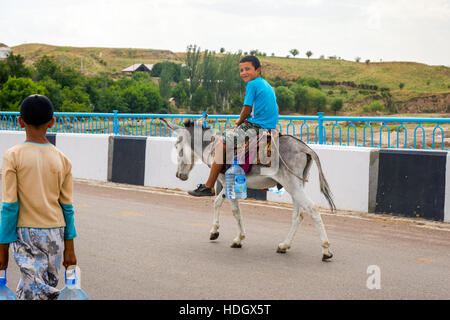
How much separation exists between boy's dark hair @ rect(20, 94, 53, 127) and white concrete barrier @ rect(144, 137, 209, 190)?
8921mm

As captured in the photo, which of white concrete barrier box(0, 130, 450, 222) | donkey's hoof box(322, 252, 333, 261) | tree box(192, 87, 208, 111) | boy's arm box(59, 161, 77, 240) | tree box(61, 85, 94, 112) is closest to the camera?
boy's arm box(59, 161, 77, 240)

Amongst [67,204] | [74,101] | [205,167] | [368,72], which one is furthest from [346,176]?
[368,72]

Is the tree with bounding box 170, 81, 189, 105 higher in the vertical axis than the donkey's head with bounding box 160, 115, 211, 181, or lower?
higher

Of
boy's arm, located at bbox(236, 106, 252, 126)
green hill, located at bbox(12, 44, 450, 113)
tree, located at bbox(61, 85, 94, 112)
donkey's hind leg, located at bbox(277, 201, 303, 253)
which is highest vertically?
green hill, located at bbox(12, 44, 450, 113)

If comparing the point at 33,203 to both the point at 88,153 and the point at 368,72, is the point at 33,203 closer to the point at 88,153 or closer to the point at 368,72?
the point at 88,153

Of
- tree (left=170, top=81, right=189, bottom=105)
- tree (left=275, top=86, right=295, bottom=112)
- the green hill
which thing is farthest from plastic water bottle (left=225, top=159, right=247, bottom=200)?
the green hill

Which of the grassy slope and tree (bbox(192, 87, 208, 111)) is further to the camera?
the grassy slope

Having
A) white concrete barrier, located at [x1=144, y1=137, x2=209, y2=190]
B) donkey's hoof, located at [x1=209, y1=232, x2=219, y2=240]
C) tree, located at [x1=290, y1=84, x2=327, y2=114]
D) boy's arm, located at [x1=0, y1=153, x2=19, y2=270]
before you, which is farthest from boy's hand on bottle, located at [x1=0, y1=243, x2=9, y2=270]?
tree, located at [x1=290, y1=84, x2=327, y2=114]

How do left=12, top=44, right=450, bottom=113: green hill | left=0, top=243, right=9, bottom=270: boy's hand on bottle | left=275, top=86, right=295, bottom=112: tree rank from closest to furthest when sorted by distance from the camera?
left=0, top=243, right=9, bottom=270: boy's hand on bottle
left=275, top=86, right=295, bottom=112: tree
left=12, top=44, right=450, bottom=113: green hill

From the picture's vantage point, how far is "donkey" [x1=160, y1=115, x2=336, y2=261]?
7242mm

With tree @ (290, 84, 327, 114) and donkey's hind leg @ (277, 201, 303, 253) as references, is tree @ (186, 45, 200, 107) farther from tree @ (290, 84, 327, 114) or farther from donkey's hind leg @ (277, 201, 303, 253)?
donkey's hind leg @ (277, 201, 303, 253)
